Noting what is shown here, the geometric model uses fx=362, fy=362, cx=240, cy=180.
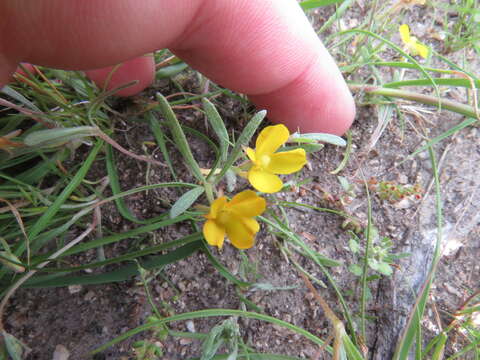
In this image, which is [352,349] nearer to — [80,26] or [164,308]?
[164,308]

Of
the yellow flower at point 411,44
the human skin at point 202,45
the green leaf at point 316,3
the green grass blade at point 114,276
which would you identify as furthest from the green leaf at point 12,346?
the yellow flower at point 411,44

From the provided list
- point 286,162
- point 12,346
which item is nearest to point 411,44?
point 286,162

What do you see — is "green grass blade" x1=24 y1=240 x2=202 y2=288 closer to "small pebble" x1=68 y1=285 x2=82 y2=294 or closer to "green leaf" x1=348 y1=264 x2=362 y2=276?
"small pebble" x1=68 y1=285 x2=82 y2=294

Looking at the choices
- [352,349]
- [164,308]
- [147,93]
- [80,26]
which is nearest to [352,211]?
[352,349]

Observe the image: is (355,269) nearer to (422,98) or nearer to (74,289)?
(422,98)

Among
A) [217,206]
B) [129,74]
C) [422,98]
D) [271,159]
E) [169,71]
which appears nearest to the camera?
[217,206]

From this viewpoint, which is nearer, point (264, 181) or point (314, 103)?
point (264, 181)
